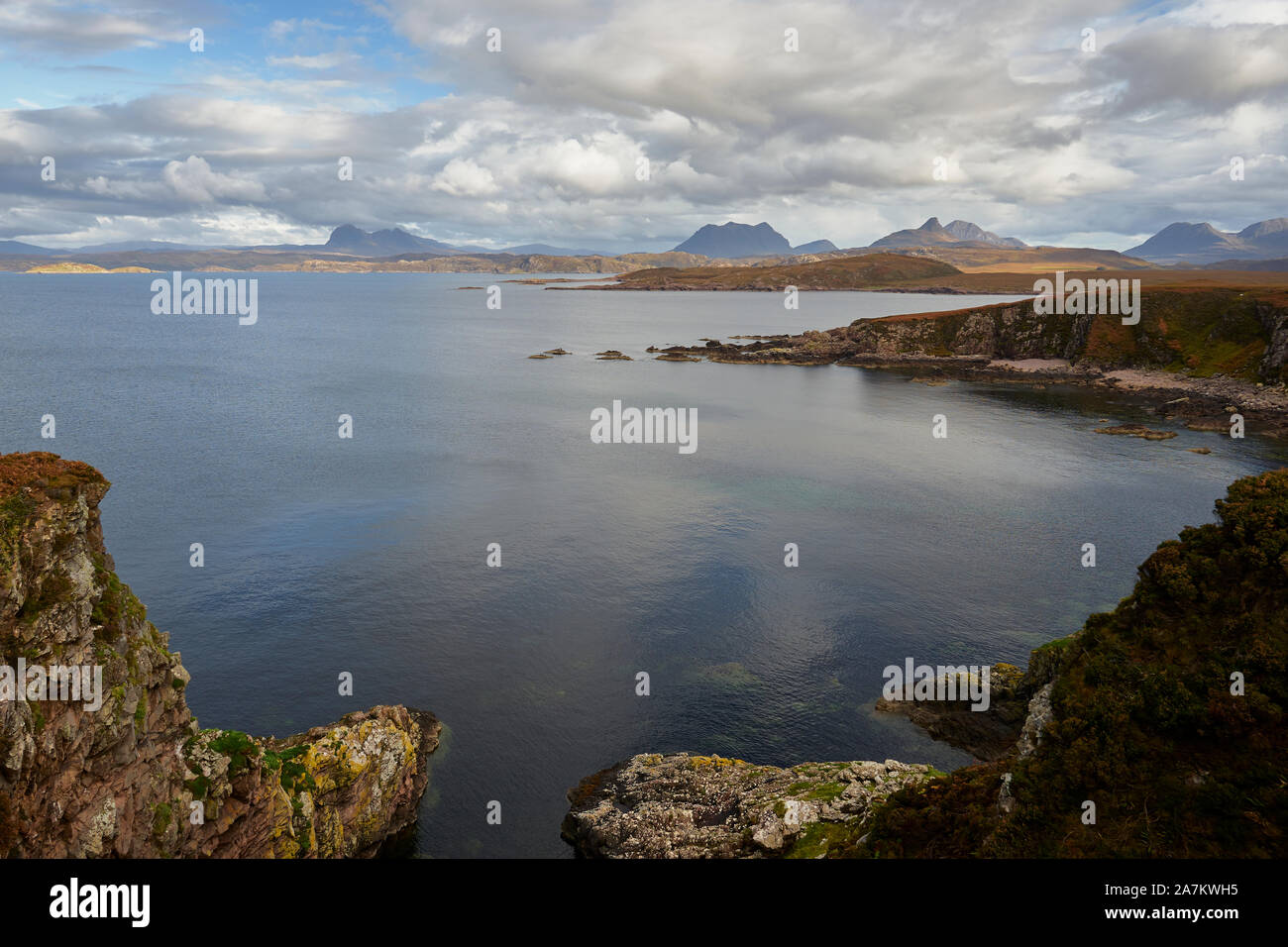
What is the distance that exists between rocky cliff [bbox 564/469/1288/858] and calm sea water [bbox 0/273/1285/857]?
48.5 feet

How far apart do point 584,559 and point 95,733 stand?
A: 47956 mm

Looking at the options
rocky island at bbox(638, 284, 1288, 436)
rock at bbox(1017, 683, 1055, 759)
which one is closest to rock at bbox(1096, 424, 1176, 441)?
rocky island at bbox(638, 284, 1288, 436)

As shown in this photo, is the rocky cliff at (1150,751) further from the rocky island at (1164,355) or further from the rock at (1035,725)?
the rocky island at (1164,355)

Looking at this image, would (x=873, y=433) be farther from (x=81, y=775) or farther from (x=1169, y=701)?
(x=81, y=775)

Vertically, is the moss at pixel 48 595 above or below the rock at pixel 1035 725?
above

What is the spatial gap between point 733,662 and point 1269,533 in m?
34.4

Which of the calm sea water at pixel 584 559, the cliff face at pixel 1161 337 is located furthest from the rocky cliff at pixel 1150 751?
the cliff face at pixel 1161 337

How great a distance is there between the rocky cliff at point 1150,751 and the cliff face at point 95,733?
17.2 m

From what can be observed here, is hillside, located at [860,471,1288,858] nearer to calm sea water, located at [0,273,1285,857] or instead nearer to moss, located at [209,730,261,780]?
calm sea water, located at [0,273,1285,857]

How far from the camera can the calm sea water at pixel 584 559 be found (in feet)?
156

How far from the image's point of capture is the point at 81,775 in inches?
950

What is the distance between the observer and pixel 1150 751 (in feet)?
77.6

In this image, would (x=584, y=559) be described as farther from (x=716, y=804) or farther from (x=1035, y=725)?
(x=1035, y=725)
